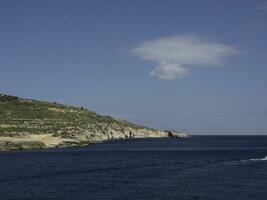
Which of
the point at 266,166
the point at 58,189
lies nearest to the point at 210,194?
the point at 58,189

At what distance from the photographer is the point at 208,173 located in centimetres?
12612

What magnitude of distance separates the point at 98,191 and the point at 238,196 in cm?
2515

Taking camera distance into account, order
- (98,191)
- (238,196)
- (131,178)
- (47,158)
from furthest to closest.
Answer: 1. (47,158)
2. (131,178)
3. (98,191)
4. (238,196)

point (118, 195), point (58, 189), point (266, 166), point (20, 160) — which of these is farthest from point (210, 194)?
point (20, 160)

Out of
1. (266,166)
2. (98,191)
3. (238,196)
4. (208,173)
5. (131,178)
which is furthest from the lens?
(266,166)

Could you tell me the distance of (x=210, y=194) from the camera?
302 ft

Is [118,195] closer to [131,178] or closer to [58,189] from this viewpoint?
[58,189]

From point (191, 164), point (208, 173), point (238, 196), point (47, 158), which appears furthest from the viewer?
point (47, 158)

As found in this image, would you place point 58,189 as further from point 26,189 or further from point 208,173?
point 208,173

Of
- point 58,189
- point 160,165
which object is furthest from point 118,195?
point 160,165

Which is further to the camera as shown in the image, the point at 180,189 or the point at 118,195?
the point at 180,189

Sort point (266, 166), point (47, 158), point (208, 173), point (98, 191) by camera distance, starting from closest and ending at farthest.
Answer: point (98, 191)
point (208, 173)
point (266, 166)
point (47, 158)

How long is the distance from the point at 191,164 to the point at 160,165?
9572 mm

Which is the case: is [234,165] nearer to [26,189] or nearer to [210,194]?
[210,194]
